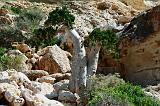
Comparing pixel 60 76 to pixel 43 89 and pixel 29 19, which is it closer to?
pixel 43 89

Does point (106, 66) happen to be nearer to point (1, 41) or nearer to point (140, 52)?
point (140, 52)

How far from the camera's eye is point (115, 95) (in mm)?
17516

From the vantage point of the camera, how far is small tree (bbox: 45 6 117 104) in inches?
819

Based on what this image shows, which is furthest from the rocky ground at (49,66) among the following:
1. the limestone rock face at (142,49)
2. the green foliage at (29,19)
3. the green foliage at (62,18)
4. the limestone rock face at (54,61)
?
the green foliage at (62,18)

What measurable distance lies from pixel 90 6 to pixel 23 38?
8089 millimetres

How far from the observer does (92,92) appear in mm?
19438

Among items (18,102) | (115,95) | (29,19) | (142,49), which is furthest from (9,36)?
(115,95)

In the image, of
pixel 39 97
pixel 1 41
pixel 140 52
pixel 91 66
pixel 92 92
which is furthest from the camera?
pixel 1 41

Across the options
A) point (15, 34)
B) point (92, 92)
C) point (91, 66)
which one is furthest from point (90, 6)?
point (92, 92)

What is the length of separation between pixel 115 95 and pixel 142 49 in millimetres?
7518

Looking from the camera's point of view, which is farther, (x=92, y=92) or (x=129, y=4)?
(x=129, y=4)

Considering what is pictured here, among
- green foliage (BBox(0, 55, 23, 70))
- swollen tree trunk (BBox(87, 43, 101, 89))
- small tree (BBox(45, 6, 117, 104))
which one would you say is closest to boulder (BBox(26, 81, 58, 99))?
small tree (BBox(45, 6, 117, 104))

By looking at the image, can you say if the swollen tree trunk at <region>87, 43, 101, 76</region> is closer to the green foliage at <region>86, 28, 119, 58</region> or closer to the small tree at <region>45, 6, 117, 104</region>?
the small tree at <region>45, 6, 117, 104</region>

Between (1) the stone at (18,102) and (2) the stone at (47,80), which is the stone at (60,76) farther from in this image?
(1) the stone at (18,102)
